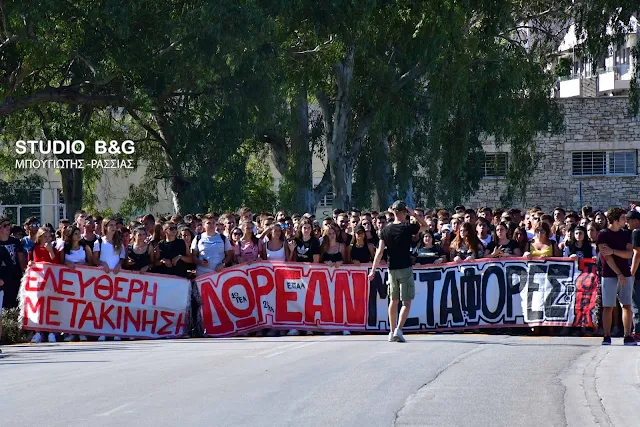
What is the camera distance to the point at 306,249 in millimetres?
18250

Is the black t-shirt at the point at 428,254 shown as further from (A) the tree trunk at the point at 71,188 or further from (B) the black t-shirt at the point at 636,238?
(A) the tree trunk at the point at 71,188

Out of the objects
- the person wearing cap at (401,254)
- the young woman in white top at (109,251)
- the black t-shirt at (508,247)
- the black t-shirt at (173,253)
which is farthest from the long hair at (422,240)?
the young woman in white top at (109,251)

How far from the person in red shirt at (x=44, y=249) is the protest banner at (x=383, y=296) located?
2064 millimetres

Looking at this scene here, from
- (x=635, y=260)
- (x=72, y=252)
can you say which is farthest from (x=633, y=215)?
(x=72, y=252)

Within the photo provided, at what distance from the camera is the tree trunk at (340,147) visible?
33.5m

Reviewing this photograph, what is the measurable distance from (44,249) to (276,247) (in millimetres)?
3293

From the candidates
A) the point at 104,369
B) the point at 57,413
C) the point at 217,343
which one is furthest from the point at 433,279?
the point at 57,413

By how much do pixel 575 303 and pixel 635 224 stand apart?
2500mm

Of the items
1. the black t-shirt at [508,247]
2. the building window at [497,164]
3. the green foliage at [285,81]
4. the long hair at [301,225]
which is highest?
the green foliage at [285,81]

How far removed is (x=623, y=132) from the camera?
5053 centimetres

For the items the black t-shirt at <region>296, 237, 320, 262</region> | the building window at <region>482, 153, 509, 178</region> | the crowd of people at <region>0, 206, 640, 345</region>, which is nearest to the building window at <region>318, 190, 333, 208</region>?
the building window at <region>482, 153, 509, 178</region>

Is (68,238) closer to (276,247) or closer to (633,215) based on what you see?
(276,247)

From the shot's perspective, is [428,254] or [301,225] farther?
[301,225]

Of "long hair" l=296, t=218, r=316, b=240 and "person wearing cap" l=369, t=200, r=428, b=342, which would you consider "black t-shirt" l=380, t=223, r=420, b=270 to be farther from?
"long hair" l=296, t=218, r=316, b=240
